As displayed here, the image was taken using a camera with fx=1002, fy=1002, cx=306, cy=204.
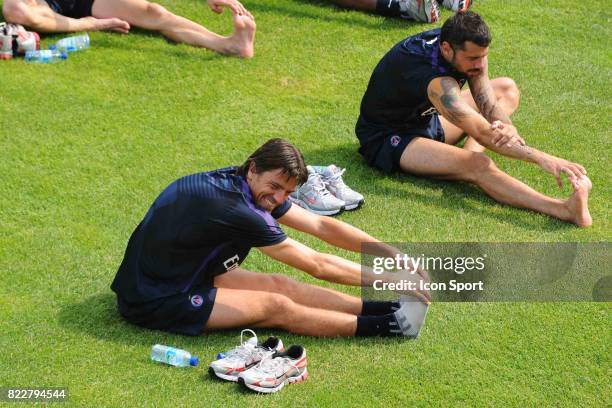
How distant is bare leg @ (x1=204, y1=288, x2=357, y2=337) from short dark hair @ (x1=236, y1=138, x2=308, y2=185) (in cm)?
75

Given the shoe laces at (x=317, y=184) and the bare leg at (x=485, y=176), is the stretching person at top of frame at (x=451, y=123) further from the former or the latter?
the shoe laces at (x=317, y=184)

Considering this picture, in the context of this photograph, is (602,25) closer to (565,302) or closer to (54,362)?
(565,302)

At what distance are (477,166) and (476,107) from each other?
66 cm

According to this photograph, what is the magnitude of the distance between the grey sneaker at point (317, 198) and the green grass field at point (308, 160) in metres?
0.15

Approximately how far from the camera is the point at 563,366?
18.1 feet

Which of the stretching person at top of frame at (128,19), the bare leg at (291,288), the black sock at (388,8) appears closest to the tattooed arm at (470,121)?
the bare leg at (291,288)

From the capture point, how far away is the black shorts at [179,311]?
18.2ft

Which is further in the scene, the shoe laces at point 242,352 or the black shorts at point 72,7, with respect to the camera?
the black shorts at point 72,7

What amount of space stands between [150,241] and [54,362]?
0.82m

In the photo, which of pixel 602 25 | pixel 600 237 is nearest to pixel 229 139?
pixel 600 237

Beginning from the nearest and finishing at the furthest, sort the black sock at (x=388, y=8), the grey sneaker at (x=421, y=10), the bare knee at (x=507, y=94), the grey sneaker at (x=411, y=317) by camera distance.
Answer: the grey sneaker at (x=411, y=317) < the bare knee at (x=507, y=94) < the grey sneaker at (x=421, y=10) < the black sock at (x=388, y=8)

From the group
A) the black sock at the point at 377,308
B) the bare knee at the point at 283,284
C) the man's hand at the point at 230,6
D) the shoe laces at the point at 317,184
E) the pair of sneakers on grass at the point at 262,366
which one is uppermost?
the man's hand at the point at 230,6

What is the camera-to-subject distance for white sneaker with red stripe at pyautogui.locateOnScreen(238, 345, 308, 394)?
16.9 ft

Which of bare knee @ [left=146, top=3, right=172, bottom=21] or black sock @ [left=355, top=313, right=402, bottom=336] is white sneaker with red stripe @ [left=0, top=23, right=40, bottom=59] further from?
black sock @ [left=355, top=313, right=402, bottom=336]
